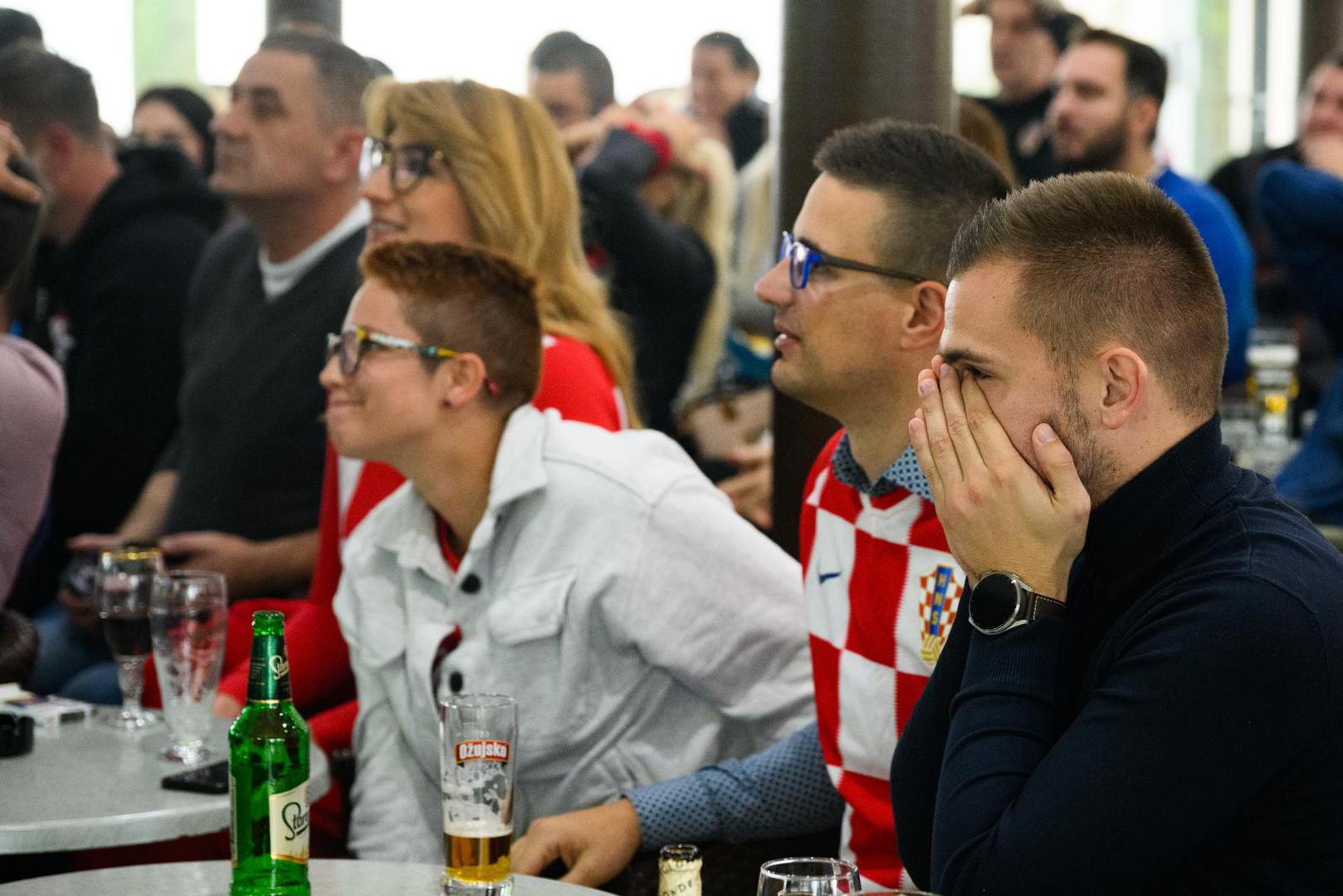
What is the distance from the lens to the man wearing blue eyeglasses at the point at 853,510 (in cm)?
213

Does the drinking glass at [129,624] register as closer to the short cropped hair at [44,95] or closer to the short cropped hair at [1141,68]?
the short cropped hair at [44,95]

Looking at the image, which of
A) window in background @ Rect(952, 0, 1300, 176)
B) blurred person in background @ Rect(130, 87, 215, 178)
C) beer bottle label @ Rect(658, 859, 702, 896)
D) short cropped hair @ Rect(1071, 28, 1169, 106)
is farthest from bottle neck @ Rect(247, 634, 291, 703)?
window in background @ Rect(952, 0, 1300, 176)

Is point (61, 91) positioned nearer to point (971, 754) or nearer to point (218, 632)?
point (218, 632)

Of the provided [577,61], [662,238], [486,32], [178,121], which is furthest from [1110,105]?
[486,32]

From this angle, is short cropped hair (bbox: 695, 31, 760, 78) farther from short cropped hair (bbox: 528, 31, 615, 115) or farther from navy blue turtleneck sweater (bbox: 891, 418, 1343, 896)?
navy blue turtleneck sweater (bbox: 891, 418, 1343, 896)

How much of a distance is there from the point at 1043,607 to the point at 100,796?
1.21m

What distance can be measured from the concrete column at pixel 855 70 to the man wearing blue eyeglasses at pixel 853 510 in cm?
75

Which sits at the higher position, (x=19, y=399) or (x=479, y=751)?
(x=19, y=399)

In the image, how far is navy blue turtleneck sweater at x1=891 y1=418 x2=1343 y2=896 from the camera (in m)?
1.38

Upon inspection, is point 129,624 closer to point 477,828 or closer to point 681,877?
point 477,828

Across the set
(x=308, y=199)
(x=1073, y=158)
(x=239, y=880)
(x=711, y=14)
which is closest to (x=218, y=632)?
(x=239, y=880)

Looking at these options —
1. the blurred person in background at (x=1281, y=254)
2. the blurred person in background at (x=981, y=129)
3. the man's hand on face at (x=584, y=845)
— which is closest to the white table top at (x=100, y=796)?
the man's hand on face at (x=584, y=845)

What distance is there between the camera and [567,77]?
5770mm

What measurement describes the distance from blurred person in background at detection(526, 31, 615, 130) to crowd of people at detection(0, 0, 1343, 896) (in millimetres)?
628
